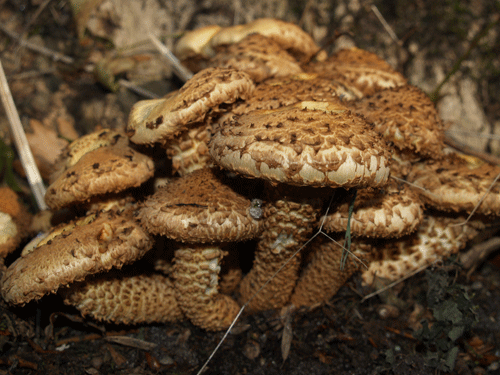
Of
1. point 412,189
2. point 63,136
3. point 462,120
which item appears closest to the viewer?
point 412,189

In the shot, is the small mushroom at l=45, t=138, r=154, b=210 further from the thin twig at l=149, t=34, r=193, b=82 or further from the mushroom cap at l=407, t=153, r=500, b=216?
the mushroom cap at l=407, t=153, r=500, b=216

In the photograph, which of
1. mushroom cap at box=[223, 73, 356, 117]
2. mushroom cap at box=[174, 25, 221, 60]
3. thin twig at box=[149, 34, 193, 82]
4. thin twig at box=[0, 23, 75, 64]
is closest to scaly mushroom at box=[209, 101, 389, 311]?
mushroom cap at box=[223, 73, 356, 117]

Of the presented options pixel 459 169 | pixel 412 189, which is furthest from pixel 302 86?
pixel 459 169

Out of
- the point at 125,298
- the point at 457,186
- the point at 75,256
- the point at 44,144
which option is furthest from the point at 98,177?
the point at 457,186

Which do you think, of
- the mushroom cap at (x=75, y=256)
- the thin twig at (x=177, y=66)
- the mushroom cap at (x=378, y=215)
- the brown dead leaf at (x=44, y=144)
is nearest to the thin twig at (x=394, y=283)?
the mushroom cap at (x=378, y=215)

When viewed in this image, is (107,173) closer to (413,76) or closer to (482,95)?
(413,76)

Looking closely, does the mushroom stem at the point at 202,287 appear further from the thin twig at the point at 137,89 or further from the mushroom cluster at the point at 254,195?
the thin twig at the point at 137,89
